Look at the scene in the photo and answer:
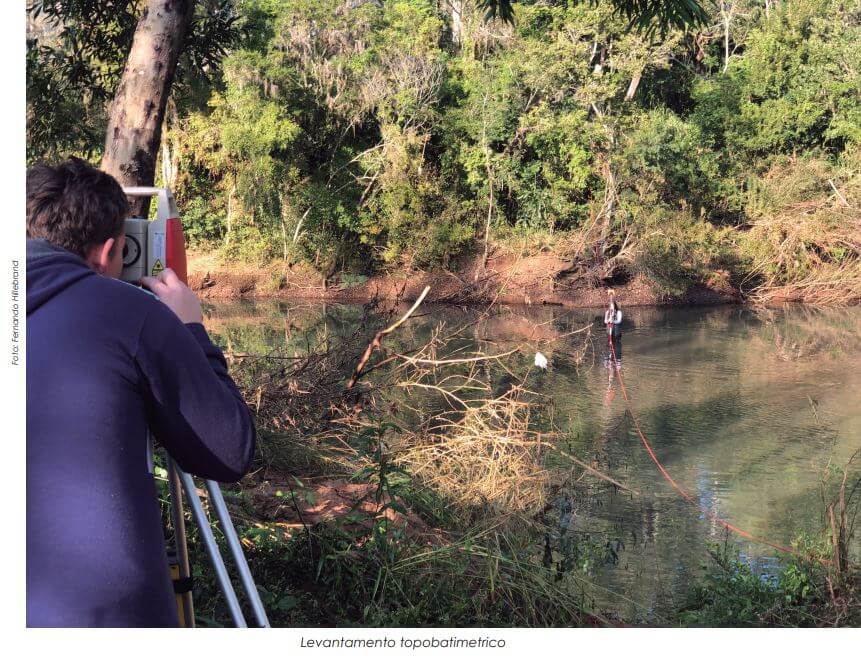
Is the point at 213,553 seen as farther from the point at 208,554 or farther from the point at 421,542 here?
the point at 421,542

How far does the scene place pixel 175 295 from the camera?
1.73m

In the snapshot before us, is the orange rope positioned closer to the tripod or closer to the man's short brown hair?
the tripod

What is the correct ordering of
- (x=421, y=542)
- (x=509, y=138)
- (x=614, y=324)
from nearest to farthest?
1. (x=421, y=542)
2. (x=614, y=324)
3. (x=509, y=138)

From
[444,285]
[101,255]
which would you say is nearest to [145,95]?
[101,255]

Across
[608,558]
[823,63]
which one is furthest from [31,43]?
[823,63]

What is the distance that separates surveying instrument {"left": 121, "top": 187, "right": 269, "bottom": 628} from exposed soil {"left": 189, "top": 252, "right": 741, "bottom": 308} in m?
22.2

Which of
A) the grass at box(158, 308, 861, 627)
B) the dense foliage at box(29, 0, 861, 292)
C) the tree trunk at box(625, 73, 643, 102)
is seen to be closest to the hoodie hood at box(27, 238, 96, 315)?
the grass at box(158, 308, 861, 627)

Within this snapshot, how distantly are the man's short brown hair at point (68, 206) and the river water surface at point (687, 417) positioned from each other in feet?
12.9

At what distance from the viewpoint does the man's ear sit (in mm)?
1595

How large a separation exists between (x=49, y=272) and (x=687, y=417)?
34.0ft

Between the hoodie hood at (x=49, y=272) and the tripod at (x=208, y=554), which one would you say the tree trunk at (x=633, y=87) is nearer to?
the tripod at (x=208, y=554)

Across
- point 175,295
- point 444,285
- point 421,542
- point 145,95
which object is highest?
point 145,95

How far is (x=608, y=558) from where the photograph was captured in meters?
5.83
